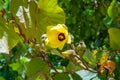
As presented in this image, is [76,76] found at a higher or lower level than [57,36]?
lower

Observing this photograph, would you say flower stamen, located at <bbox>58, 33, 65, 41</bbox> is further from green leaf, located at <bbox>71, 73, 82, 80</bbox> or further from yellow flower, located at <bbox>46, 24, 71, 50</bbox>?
green leaf, located at <bbox>71, 73, 82, 80</bbox>

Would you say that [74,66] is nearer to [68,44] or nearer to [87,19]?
[68,44]

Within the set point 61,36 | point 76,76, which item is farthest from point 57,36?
point 76,76

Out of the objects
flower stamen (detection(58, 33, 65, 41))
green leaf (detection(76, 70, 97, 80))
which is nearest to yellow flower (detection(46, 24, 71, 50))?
flower stamen (detection(58, 33, 65, 41))

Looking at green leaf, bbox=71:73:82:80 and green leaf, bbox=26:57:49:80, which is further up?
green leaf, bbox=26:57:49:80

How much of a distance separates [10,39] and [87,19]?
1.92m

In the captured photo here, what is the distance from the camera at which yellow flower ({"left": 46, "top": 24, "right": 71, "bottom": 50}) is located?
663 millimetres

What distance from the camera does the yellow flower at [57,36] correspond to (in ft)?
2.17

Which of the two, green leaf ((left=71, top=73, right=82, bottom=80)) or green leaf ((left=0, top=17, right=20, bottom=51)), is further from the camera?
green leaf ((left=71, top=73, right=82, bottom=80))

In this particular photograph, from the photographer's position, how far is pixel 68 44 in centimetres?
73

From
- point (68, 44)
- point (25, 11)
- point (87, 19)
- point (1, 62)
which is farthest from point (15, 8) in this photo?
point (87, 19)

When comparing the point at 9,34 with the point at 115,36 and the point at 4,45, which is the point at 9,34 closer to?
the point at 4,45

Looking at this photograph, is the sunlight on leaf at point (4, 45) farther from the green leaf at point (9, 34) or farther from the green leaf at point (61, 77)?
the green leaf at point (61, 77)

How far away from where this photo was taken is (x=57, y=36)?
27.0 inches
